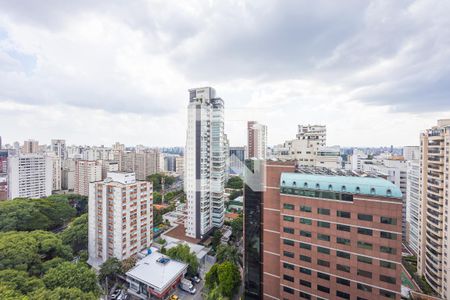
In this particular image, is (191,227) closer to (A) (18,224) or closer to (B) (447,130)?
(A) (18,224)

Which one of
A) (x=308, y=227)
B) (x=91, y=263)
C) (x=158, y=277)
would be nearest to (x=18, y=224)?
(x=91, y=263)

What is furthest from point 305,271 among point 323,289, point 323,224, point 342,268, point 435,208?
point 435,208

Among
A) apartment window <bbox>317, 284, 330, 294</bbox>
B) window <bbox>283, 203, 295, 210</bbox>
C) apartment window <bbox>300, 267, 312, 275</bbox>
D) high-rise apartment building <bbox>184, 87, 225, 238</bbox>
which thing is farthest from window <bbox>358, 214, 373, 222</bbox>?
high-rise apartment building <bbox>184, 87, 225, 238</bbox>

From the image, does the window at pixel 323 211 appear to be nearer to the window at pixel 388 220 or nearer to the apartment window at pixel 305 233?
the apartment window at pixel 305 233

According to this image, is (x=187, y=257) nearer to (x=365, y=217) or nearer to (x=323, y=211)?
(x=323, y=211)

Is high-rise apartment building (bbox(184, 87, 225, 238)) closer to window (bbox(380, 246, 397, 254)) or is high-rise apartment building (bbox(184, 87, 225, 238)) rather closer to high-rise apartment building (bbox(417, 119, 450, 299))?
window (bbox(380, 246, 397, 254))

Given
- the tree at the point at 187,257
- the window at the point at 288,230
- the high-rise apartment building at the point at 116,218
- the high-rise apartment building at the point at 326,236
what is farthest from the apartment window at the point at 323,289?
the high-rise apartment building at the point at 116,218
